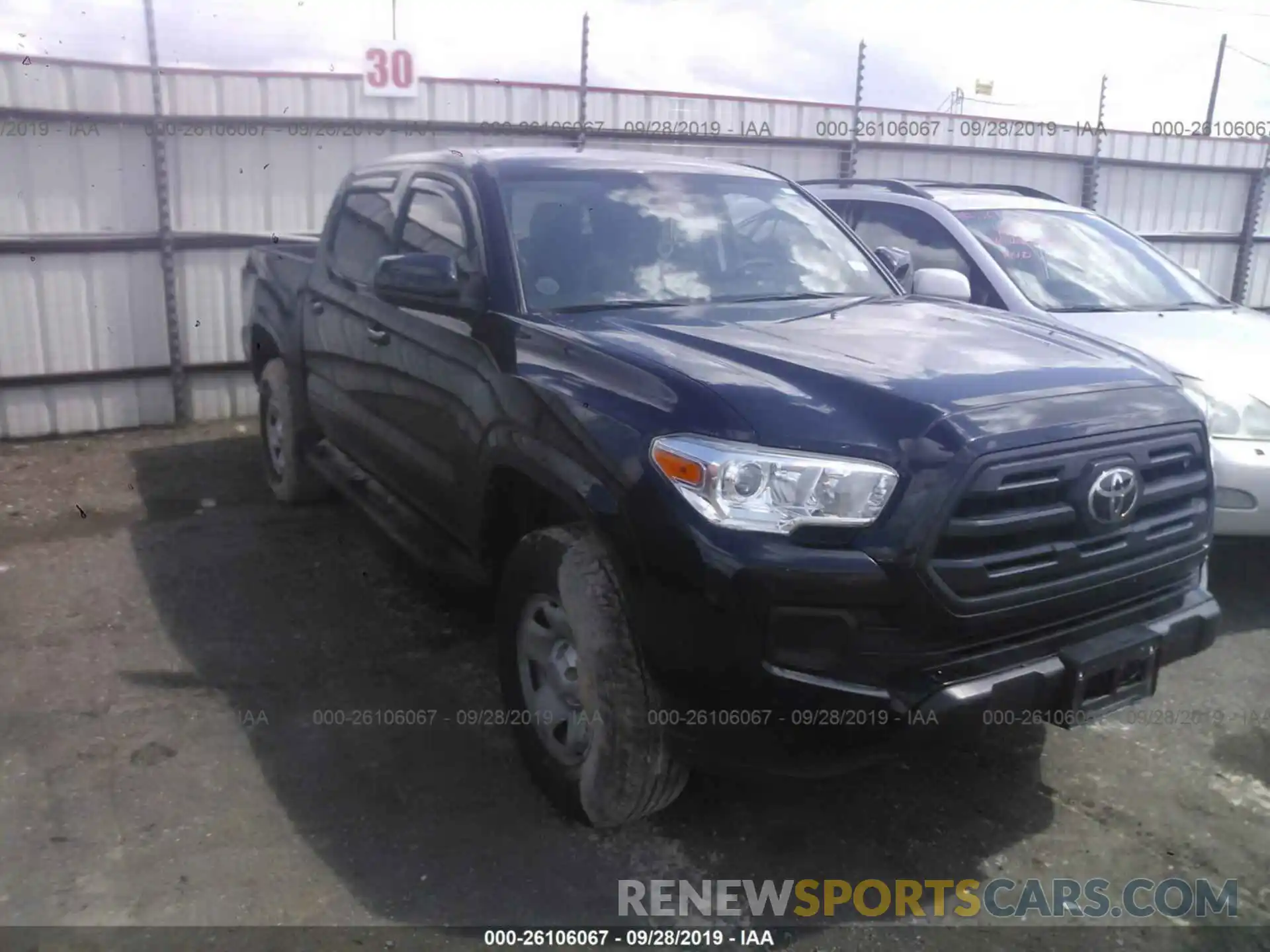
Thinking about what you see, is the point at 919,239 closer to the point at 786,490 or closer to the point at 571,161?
the point at 571,161

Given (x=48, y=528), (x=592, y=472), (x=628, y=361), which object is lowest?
(x=48, y=528)

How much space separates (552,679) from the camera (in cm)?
326

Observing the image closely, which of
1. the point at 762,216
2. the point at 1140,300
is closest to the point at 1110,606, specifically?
the point at 762,216

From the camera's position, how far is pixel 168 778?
3482 mm

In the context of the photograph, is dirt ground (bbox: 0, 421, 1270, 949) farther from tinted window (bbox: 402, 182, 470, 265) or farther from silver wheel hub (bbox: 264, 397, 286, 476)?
Answer: tinted window (bbox: 402, 182, 470, 265)

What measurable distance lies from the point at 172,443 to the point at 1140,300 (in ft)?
20.3

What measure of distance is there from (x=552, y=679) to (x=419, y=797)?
575 mm

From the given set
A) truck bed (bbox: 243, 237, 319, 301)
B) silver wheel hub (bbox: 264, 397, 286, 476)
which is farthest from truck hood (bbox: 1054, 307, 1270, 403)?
silver wheel hub (bbox: 264, 397, 286, 476)

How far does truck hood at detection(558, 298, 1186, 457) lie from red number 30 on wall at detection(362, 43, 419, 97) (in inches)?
217

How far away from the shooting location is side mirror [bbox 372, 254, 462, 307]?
3.57 meters

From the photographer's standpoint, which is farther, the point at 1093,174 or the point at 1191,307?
the point at 1093,174

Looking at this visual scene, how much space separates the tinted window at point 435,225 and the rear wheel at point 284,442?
1.66m

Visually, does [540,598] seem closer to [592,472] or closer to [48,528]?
[592,472]

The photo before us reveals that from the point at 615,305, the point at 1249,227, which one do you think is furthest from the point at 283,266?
the point at 1249,227
